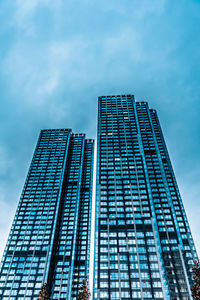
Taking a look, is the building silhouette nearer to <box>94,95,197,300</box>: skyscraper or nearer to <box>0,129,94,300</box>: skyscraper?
<box>94,95,197,300</box>: skyscraper

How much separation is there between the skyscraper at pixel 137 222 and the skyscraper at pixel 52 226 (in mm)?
34808

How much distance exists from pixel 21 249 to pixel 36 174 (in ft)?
174

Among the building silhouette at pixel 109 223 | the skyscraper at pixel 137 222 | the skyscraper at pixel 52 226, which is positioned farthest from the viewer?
the skyscraper at pixel 52 226

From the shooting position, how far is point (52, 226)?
409 ft

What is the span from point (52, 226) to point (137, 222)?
170 feet

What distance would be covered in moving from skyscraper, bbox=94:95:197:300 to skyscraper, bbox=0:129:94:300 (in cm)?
3481

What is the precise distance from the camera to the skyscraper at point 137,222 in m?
84.8

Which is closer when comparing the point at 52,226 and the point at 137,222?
the point at 137,222

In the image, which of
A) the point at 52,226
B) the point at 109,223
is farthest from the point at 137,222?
the point at 52,226

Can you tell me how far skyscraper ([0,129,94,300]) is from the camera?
10619 cm

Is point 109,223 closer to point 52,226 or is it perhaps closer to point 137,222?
point 137,222

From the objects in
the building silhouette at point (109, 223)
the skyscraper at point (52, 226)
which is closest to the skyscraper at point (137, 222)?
the building silhouette at point (109, 223)

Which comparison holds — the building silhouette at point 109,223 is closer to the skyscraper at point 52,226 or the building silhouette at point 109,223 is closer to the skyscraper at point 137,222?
the skyscraper at point 137,222

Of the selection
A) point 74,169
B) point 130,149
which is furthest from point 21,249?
point 130,149
